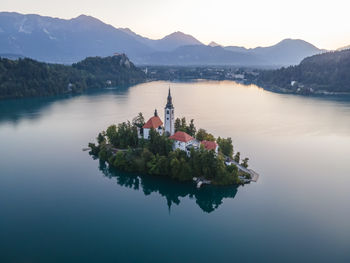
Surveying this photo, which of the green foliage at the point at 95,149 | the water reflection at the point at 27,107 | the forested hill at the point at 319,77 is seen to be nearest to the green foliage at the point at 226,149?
the green foliage at the point at 95,149

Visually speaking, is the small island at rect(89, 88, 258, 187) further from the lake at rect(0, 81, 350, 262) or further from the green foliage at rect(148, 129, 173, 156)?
the lake at rect(0, 81, 350, 262)

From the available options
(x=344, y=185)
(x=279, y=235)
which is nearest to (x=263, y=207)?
(x=279, y=235)

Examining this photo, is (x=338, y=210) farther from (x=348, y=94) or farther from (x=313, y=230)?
(x=348, y=94)

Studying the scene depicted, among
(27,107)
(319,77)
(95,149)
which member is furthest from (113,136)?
(319,77)

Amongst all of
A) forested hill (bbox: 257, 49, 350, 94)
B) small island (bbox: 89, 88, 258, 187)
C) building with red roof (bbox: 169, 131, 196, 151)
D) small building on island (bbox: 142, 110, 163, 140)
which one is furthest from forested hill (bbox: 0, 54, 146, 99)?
forested hill (bbox: 257, 49, 350, 94)

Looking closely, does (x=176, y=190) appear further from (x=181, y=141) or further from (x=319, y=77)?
(x=319, y=77)

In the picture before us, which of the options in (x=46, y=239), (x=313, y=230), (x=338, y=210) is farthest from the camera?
(x=338, y=210)

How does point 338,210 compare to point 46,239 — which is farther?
point 338,210

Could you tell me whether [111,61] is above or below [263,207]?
above
